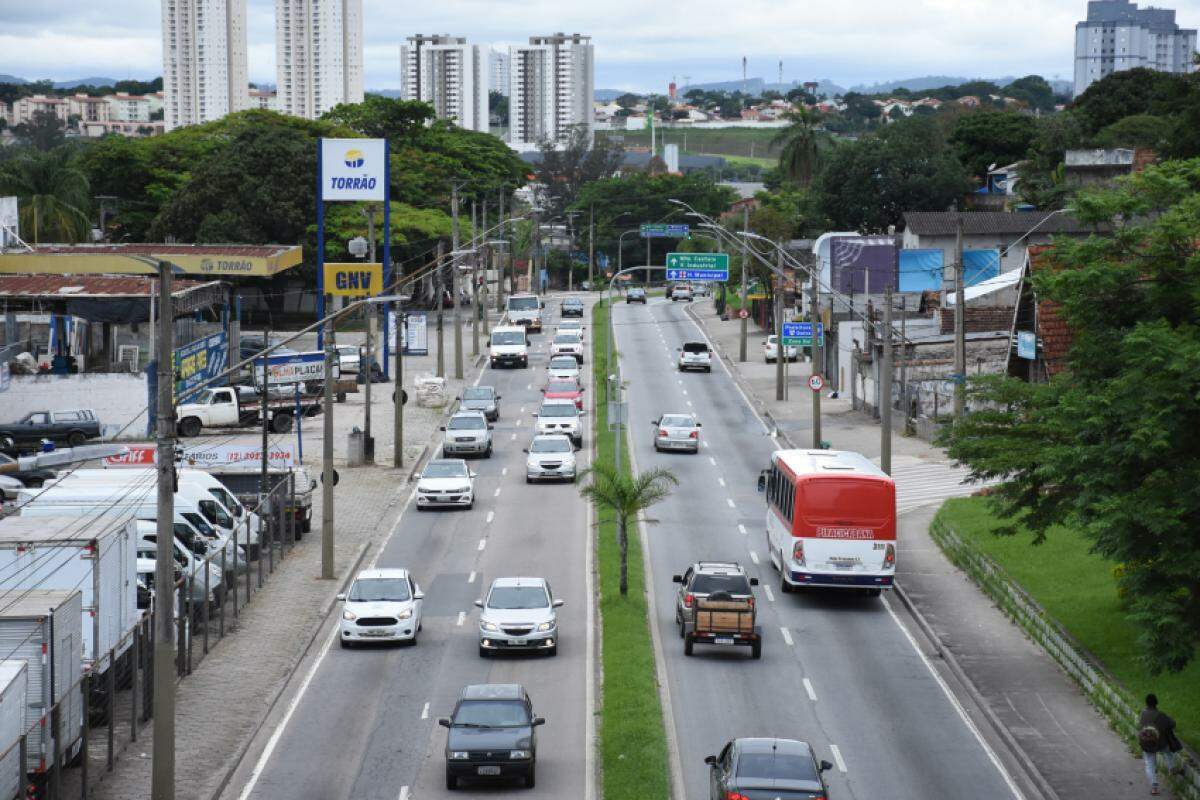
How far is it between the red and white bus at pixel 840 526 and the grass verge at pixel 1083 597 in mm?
2808

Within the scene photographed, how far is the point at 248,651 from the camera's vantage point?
3288 cm

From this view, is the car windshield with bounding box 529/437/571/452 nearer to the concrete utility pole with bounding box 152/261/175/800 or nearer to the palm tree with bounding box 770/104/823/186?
the concrete utility pole with bounding box 152/261/175/800

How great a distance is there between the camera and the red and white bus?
3522 centimetres

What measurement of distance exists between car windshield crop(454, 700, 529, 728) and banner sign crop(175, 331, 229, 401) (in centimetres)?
2696

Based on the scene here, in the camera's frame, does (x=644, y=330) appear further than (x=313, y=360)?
Yes

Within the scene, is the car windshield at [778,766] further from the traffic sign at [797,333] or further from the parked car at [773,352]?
the parked car at [773,352]

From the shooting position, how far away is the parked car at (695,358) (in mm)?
82125

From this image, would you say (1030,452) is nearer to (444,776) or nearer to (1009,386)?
(1009,386)

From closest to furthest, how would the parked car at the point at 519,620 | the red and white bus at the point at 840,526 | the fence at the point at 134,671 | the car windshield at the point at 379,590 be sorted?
the fence at the point at 134,671 < the parked car at the point at 519,620 < the car windshield at the point at 379,590 < the red and white bus at the point at 840,526

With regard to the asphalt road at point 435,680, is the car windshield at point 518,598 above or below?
above

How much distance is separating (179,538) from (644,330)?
225 ft

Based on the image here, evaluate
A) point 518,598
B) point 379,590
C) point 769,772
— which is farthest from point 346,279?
point 769,772

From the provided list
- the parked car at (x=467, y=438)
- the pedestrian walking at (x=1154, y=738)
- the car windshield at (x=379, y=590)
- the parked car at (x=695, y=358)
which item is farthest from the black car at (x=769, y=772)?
the parked car at (x=695, y=358)

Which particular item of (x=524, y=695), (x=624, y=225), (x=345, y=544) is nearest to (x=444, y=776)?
(x=524, y=695)
